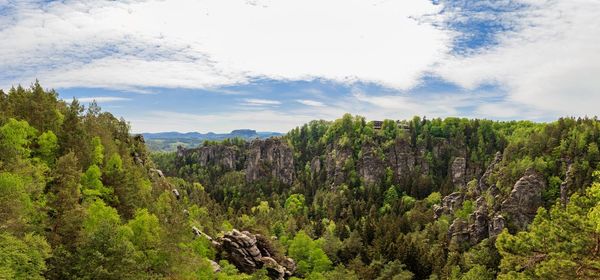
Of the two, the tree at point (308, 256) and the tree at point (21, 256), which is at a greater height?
the tree at point (21, 256)

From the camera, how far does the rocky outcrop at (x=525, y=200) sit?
346 ft

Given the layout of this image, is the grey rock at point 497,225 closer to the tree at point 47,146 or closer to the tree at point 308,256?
the tree at point 308,256

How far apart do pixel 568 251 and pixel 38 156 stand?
5205 centimetres

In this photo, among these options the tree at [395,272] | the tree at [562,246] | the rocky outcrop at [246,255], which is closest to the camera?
the tree at [562,246]

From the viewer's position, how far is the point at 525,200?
107m

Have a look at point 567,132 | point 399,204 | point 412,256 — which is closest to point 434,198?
point 399,204

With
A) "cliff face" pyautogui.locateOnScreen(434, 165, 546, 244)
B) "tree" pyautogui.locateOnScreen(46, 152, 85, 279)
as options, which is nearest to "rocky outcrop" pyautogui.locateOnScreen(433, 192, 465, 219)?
"cliff face" pyautogui.locateOnScreen(434, 165, 546, 244)

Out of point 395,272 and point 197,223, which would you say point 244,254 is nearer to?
point 197,223

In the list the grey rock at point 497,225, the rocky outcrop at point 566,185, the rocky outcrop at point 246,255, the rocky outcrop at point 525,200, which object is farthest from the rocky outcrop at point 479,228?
the rocky outcrop at point 246,255

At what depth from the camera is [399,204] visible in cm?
18850

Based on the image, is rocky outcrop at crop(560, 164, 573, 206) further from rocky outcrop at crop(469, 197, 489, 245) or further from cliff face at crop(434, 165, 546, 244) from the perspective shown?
rocky outcrop at crop(469, 197, 489, 245)

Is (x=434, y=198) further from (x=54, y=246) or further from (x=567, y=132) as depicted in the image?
(x=54, y=246)

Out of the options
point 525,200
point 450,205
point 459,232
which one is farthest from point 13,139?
point 450,205

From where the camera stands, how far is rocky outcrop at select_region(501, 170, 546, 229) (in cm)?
10538
